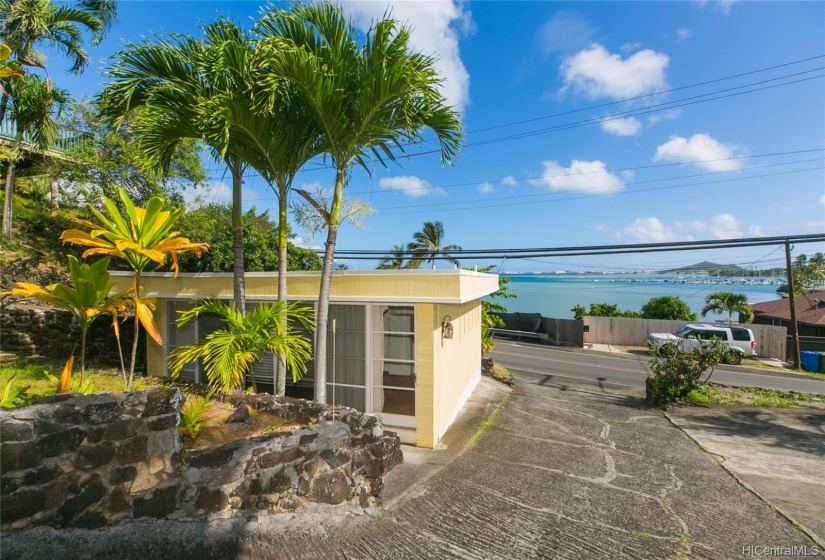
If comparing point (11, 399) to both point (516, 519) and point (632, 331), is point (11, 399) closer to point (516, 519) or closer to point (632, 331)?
point (516, 519)

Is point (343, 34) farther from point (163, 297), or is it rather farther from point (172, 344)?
point (172, 344)

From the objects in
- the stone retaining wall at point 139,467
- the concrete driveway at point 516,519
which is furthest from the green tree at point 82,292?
the concrete driveway at point 516,519

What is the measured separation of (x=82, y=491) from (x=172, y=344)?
5988 millimetres

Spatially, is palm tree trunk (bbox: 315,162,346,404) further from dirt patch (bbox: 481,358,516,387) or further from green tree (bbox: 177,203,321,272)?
dirt patch (bbox: 481,358,516,387)

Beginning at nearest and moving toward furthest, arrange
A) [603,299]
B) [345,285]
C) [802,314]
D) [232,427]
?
[232,427], [345,285], [802,314], [603,299]

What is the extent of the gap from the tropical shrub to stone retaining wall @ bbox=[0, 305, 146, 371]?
12.7 m

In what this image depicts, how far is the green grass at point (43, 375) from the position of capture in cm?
569

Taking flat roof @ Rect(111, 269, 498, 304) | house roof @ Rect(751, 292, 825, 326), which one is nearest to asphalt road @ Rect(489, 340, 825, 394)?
flat roof @ Rect(111, 269, 498, 304)

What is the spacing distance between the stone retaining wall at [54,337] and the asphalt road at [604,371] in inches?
509

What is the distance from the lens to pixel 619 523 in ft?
13.8

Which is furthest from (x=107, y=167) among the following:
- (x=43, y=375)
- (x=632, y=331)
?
(x=632, y=331)

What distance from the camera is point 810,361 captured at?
62.6 ft

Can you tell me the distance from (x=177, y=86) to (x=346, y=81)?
2442mm

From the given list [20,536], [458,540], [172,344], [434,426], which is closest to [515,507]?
[458,540]
